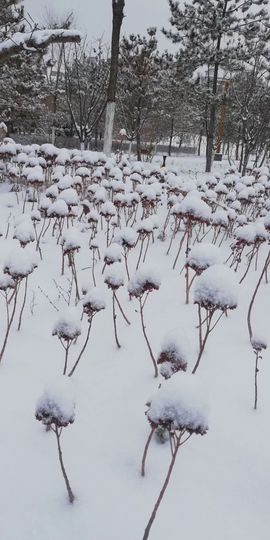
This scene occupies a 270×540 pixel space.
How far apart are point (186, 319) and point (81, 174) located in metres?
4.77

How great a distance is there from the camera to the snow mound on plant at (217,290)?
237 cm

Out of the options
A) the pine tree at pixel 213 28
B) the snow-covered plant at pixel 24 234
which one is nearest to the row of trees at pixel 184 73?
the pine tree at pixel 213 28

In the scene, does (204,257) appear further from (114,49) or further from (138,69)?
(138,69)

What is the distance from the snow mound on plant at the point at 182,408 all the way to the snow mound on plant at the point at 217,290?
28.8 inches

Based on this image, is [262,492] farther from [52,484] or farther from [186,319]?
[186,319]

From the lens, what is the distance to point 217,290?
237 centimetres

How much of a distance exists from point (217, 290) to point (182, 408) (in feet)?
2.91

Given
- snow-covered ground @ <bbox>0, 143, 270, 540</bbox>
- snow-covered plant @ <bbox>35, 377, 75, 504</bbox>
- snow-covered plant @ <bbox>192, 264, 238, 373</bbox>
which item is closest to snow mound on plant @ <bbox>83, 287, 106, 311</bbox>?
snow-covered ground @ <bbox>0, 143, 270, 540</bbox>

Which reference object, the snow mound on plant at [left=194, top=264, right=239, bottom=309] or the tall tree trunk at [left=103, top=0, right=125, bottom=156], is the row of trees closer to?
the tall tree trunk at [left=103, top=0, right=125, bottom=156]

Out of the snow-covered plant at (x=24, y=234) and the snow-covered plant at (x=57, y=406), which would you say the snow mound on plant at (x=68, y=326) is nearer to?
the snow-covered plant at (x=57, y=406)

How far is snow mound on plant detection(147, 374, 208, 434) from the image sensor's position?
1.65 m

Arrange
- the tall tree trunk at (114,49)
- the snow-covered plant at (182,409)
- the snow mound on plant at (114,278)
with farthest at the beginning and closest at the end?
the tall tree trunk at (114,49) < the snow mound on plant at (114,278) < the snow-covered plant at (182,409)

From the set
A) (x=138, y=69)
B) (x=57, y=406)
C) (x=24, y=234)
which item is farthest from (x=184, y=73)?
(x=57, y=406)

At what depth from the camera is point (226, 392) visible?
3252 mm
